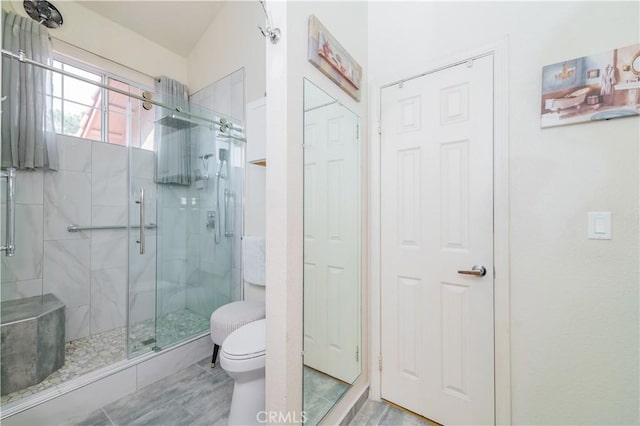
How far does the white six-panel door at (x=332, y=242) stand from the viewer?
4.40 feet

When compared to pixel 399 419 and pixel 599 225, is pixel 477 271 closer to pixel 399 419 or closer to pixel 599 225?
pixel 599 225

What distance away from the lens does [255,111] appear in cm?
227

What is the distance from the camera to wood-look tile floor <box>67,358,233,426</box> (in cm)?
157

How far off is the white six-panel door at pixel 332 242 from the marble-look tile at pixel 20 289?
241 cm

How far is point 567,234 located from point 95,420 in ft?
9.09

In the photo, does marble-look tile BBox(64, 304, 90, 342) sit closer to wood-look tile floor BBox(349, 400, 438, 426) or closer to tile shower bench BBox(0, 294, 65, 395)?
tile shower bench BBox(0, 294, 65, 395)

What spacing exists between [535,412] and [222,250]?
2.50 m

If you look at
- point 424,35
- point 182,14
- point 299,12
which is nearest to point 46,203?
point 182,14

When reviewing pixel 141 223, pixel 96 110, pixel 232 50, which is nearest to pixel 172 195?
pixel 141 223

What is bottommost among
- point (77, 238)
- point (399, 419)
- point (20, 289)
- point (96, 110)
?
point (399, 419)

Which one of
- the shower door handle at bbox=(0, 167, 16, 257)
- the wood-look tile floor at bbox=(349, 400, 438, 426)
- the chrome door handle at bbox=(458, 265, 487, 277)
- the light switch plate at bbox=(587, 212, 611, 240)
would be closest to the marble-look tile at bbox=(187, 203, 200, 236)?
the shower door handle at bbox=(0, 167, 16, 257)

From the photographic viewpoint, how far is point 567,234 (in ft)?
4.09

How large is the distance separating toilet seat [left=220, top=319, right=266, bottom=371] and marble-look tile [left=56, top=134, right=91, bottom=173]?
85.6 inches

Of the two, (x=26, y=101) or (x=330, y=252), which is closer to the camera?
(x=330, y=252)
